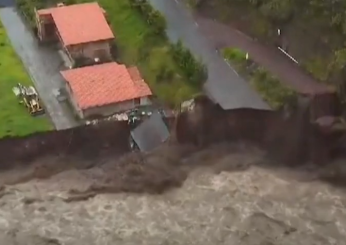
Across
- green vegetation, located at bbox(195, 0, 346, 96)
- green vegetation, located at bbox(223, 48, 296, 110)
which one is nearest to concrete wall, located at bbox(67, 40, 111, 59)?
green vegetation, located at bbox(223, 48, 296, 110)

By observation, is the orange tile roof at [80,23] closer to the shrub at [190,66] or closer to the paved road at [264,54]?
the shrub at [190,66]

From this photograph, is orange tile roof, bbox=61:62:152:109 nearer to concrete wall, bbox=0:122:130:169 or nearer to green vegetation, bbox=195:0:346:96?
concrete wall, bbox=0:122:130:169

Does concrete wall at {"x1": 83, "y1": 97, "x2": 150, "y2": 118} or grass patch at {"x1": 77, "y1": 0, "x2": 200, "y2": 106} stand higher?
grass patch at {"x1": 77, "y1": 0, "x2": 200, "y2": 106}

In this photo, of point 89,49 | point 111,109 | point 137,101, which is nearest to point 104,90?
point 111,109

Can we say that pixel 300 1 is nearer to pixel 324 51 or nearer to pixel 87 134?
pixel 324 51

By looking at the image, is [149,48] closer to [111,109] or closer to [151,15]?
[151,15]

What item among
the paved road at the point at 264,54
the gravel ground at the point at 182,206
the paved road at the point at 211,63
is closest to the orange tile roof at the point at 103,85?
the gravel ground at the point at 182,206
